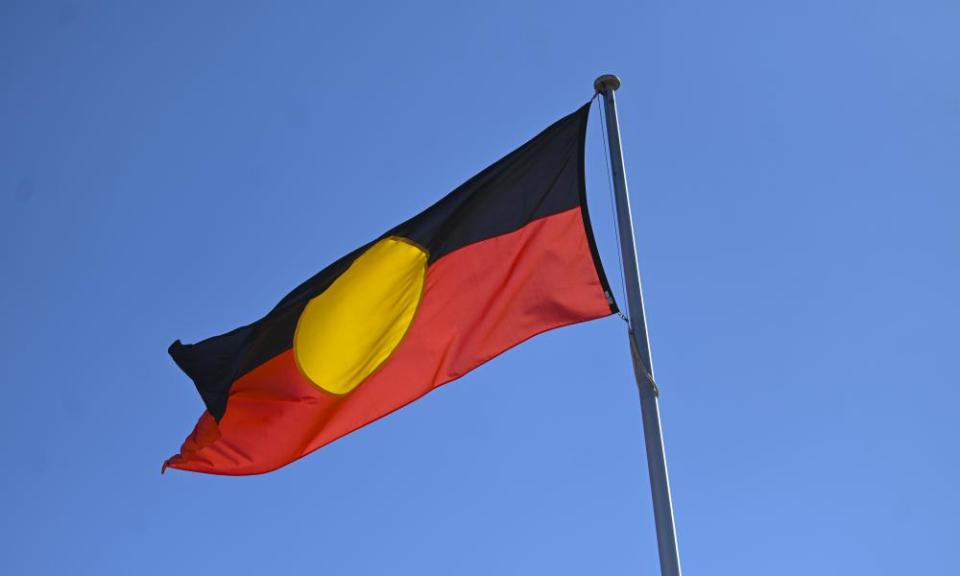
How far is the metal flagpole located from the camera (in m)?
7.85

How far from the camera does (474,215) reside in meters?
10.8

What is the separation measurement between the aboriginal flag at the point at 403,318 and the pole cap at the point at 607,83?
0.26m

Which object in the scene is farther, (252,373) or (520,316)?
(252,373)

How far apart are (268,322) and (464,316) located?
2005mm

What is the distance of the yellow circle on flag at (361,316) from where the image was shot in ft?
35.0

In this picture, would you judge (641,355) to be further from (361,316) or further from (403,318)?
(361,316)

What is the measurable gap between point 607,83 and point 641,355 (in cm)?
285

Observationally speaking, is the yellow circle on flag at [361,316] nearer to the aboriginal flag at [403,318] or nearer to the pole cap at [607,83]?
the aboriginal flag at [403,318]

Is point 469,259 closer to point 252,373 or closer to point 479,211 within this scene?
point 479,211

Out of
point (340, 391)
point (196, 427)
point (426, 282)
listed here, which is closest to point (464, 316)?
point (426, 282)

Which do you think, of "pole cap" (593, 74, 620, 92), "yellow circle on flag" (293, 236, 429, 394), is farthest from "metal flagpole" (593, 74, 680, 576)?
"yellow circle on flag" (293, 236, 429, 394)

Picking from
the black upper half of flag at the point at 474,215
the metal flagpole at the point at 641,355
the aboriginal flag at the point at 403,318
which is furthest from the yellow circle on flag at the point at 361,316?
the metal flagpole at the point at 641,355

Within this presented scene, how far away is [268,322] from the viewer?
11.1 meters

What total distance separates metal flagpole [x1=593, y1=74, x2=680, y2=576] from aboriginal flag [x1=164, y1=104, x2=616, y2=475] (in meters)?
0.36
